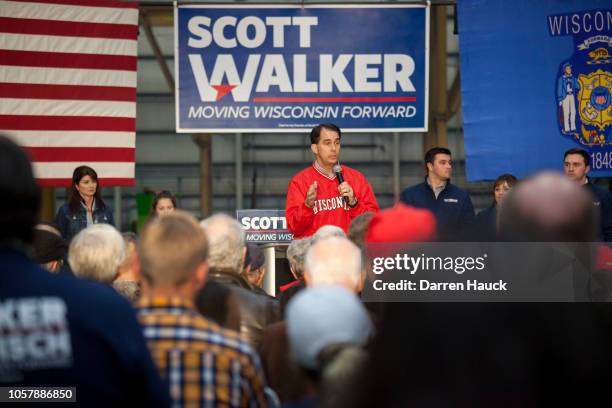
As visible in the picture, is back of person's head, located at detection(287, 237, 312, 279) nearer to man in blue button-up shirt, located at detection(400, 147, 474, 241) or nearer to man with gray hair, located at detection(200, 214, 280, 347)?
man with gray hair, located at detection(200, 214, 280, 347)

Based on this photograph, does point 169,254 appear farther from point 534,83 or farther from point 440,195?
point 534,83

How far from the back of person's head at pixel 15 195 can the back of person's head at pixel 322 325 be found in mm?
659

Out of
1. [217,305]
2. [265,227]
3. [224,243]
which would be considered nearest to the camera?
[217,305]

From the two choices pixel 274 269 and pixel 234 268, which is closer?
pixel 234 268

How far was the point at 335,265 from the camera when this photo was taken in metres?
2.82

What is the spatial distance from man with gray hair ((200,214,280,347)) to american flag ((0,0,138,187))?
4.72 metres

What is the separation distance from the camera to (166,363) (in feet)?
8.04

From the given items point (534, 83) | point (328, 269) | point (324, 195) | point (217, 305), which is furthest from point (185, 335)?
point (534, 83)

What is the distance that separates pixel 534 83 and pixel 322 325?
634cm

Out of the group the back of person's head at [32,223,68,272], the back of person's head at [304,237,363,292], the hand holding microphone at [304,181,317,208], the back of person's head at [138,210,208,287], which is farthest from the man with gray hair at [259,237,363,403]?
the hand holding microphone at [304,181,317,208]

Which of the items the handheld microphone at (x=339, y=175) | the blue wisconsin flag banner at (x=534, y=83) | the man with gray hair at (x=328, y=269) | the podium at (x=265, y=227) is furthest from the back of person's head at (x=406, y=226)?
the blue wisconsin flag banner at (x=534, y=83)

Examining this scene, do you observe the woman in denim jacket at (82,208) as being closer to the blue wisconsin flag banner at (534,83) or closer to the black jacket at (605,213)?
the blue wisconsin flag banner at (534,83)

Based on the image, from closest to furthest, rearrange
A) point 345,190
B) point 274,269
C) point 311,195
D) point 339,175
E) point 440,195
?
point 345,190 < point 311,195 < point 339,175 < point 274,269 < point 440,195

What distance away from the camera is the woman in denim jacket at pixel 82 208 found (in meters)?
7.27
